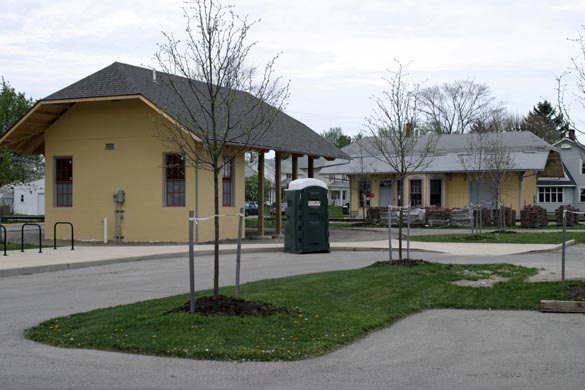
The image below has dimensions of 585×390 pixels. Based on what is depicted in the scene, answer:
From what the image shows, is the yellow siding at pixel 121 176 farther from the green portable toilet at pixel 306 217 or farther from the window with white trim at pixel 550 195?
the window with white trim at pixel 550 195

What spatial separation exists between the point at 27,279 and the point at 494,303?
9.68 meters

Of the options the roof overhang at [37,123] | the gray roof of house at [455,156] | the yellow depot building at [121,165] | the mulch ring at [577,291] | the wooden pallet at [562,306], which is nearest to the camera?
the wooden pallet at [562,306]

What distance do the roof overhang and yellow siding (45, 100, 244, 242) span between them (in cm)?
38

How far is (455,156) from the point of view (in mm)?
51344

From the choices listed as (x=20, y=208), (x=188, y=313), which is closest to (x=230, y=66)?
(x=188, y=313)

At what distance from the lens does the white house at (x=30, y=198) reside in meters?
70.7

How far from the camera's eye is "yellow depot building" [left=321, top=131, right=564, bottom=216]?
1813 inches

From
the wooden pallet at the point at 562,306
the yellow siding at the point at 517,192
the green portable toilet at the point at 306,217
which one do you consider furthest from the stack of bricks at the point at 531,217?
the wooden pallet at the point at 562,306

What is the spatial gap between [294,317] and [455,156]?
43.4 meters

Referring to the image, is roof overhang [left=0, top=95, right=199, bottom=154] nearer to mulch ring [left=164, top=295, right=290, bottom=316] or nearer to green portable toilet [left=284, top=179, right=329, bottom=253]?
green portable toilet [left=284, top=179, right=329, bottom=253]

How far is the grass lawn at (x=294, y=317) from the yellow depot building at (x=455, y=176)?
30.4 m

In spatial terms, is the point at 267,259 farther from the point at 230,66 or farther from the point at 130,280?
the point at 230,66

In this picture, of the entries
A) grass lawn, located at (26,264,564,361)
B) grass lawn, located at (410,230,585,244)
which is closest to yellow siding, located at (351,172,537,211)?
grass lawn, located at (410,230,585,244)

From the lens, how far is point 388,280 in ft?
46.7
